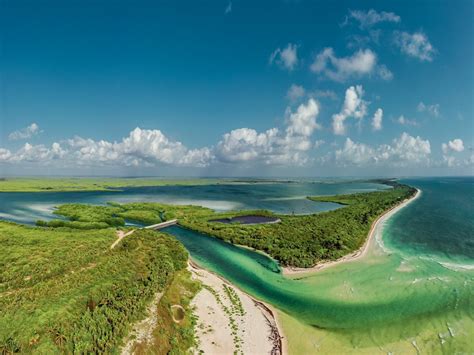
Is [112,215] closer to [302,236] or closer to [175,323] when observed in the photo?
[302,236]

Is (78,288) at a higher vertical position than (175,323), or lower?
higher

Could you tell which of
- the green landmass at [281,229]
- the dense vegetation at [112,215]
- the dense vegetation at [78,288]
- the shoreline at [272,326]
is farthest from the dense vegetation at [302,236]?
the dense vegetation at [78,288]

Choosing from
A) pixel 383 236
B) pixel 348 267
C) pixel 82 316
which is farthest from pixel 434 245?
pixel 82 316

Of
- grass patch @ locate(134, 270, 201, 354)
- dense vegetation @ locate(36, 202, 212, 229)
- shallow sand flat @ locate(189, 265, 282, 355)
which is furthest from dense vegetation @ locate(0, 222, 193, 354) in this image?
dense vegetation @ locate(36, 202, 212, 229)

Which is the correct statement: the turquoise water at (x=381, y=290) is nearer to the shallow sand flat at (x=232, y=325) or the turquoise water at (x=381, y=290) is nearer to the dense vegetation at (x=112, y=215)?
the shallow sand flat at (x=232, y=325)

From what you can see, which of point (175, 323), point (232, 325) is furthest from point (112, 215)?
point (232, 325)
